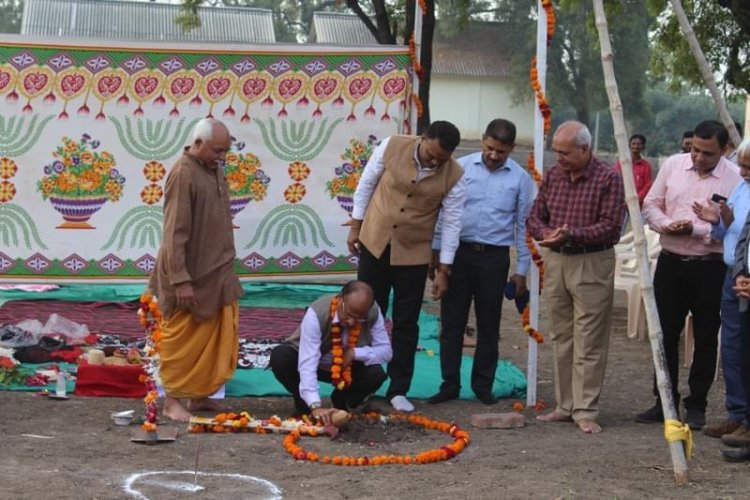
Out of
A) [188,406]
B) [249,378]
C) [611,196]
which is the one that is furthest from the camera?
[249,378]

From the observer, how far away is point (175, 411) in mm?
7262

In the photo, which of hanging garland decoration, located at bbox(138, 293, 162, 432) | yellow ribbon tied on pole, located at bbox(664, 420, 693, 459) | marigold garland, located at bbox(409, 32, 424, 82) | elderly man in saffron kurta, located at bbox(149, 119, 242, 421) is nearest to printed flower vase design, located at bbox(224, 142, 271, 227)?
marigold garland, located at bbox(409, 32, 424, 82)

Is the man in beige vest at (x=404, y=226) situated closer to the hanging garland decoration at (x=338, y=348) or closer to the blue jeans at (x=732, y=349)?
the hanging garland decoration at (x=338, y=348)

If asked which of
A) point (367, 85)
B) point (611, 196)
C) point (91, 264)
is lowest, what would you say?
point (91, 264)

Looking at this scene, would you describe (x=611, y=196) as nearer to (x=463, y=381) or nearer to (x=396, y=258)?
(x=396, y=258)

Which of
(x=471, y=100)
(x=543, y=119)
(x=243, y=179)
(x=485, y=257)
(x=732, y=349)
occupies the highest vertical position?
(x=471, y=100)

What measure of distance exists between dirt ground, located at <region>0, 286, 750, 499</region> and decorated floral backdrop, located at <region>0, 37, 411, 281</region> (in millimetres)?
2108

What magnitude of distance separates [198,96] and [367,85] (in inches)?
52.6

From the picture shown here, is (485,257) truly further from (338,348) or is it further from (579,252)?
(338,348)

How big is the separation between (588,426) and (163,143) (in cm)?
420

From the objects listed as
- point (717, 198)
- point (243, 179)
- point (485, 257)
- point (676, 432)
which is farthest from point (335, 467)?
point (243, 179)

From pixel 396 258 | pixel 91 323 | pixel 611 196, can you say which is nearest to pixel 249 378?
pixel 396 258

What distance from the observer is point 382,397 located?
799 centimetres

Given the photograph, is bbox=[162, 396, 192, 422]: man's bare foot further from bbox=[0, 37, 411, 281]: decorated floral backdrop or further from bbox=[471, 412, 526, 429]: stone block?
bbox=[0, 37, 411, 281]: decorated floral backdrop
